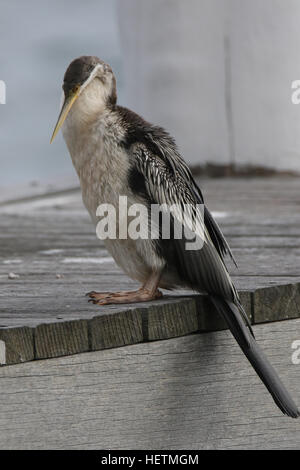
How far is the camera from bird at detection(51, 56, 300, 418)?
2.63m

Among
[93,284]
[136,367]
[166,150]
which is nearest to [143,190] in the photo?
[166,150]

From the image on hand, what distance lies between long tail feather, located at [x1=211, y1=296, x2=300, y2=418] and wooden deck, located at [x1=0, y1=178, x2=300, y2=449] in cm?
10

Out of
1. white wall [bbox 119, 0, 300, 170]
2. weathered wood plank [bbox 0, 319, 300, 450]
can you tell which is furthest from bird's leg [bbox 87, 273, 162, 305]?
white wall [bbox 119, 0, 300, 170]

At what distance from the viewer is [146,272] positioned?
274 centimetres

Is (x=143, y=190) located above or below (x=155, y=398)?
above

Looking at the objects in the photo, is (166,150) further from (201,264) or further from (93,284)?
(93,284)

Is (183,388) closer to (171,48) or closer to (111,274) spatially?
(111,274)

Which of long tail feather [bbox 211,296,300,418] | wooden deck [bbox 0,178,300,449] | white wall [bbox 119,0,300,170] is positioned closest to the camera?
wooden deck [bbox 0,178,300,449]

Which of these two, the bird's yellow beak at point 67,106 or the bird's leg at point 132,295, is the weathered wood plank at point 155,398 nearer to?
the bird's leg at point 132,295

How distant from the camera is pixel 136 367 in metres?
2.61

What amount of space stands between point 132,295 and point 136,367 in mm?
196

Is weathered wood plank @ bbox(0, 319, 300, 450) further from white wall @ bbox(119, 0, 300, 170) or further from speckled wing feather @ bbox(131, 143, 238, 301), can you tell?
white wall @ bbox(119, 0, 300, 170)

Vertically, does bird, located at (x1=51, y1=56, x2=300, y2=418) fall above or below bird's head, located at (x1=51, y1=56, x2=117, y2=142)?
below
